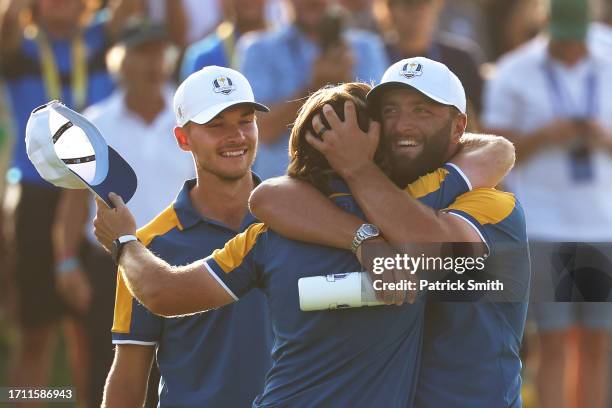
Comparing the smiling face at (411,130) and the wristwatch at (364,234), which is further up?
the smiling face at (411,130)

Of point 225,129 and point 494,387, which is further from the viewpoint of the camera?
point 225,129

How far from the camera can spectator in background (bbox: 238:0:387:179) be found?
24.0 feet

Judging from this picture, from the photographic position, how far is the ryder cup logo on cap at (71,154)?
14.3 ft

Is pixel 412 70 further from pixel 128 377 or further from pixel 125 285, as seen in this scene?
pixel 128 377

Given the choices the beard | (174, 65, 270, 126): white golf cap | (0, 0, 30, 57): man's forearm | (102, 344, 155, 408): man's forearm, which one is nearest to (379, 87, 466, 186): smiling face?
the beard

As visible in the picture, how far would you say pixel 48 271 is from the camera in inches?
326

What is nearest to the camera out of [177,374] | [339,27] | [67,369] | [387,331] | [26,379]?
[387,331]

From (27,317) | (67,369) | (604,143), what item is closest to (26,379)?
(27,317)

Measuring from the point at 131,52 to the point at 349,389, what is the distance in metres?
4.12

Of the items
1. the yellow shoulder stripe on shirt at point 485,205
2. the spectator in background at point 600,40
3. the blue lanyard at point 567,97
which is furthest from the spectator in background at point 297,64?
the yellow shoulder stripe on shirt at point 485,205

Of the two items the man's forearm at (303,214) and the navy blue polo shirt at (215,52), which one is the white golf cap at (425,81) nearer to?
the man's forearm at (303,214)

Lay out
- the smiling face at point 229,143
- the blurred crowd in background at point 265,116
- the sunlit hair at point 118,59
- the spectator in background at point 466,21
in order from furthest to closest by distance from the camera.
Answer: the spectator in background at point 466,21 → the sunlit hair at point 118,59 → the blurred crowd in background at point 265,116 → the smiling face at point 229,143

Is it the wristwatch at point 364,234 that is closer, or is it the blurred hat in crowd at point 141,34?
the wristwatch at point 364,234

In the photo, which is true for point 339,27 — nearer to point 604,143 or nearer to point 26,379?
point 604,143
